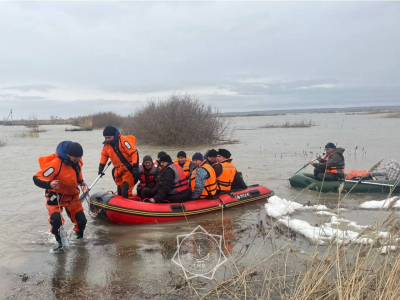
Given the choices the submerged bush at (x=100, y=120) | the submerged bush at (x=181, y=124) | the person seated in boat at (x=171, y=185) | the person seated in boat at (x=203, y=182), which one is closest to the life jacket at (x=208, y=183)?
the person seated in boat at (x=203, y=182)

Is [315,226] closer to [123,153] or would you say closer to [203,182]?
[203,182]

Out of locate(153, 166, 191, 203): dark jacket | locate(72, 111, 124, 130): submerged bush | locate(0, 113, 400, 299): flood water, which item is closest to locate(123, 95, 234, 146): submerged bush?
locate(0, 113, 400, 299): flood water

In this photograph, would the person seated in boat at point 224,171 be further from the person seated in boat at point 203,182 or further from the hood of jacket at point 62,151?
the hood of jacket at point 62,151

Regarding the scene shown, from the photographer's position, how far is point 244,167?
11.8 meters

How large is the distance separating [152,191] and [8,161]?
423 inches

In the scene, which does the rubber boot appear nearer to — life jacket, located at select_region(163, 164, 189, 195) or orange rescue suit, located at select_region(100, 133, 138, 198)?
orange rescue suit, located at select_region(100, 133, 138, 198)

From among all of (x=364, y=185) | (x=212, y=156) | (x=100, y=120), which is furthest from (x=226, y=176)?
(x=100, y=120)

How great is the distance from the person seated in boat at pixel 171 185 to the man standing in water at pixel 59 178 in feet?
4.88

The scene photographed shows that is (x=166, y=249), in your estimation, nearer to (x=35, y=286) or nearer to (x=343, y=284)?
(x=35, y=286)

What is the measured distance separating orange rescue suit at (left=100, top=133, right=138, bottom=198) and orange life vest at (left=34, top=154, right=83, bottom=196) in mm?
1446

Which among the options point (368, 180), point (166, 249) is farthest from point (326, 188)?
point (166, 249)

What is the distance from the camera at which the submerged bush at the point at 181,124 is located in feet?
62.8

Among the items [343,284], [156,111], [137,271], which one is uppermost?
[156,111]

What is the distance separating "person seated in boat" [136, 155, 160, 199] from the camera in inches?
250
